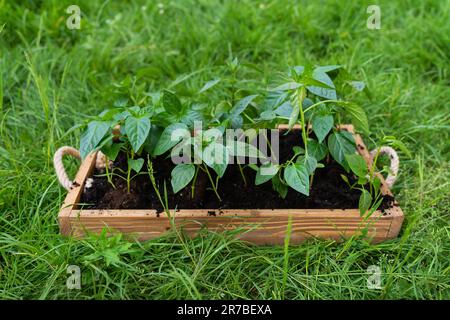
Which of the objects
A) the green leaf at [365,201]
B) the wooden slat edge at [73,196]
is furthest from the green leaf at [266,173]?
the wooden slat edge at [73,196]

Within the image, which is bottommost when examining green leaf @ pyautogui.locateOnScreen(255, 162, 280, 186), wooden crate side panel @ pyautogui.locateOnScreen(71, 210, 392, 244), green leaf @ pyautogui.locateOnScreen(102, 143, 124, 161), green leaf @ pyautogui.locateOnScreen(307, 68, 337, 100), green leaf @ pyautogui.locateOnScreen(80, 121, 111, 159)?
wooden crate side panel @ pyautogui.locateOnScreen(71, 210, 392, 244)

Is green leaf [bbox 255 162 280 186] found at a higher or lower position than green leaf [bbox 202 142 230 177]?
lower

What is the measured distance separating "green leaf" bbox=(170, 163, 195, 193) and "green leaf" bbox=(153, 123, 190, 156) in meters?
0.06

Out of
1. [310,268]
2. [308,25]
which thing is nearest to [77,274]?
[310,268]

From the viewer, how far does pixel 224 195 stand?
1.35 metres

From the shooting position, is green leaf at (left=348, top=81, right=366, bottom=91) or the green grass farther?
green leaf at (left=348, top=81, right=366, bottom=91)

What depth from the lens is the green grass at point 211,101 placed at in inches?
47.4

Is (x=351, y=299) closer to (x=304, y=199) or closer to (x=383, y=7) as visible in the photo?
(x=304, y=199)

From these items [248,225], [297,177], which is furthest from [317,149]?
[248,225]

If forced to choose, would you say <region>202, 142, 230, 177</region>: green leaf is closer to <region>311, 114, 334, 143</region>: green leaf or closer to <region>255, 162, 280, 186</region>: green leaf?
<region>255, 162, 280, 186</region>: green leaf

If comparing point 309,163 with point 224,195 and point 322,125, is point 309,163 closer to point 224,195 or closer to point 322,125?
point 322,125

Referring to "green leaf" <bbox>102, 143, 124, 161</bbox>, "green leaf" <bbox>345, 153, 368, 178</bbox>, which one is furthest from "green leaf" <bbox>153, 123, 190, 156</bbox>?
"green leaf" <bbox>345, 153, 368, 178</bbox>

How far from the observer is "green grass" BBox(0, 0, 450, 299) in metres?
1.20

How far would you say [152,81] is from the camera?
1.92 meters
